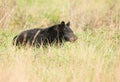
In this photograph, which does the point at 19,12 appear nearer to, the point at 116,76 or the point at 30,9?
the point at 30,9

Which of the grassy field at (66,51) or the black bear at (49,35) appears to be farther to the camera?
the black bear at (49,35)

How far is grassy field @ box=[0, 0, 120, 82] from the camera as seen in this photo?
764cm

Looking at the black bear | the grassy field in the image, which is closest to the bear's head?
the black bear

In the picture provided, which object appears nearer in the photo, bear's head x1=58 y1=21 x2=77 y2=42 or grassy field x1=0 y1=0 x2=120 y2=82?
grassy field x1=0 y1=0 x2=120 y2=82

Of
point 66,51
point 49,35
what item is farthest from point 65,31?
point 66,51

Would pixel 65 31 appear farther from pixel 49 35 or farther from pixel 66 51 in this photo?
pixel 66 51

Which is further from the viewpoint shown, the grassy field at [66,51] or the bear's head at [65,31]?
the bear's head at [65,31]

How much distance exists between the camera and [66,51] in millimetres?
9570

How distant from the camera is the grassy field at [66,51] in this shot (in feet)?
25.1

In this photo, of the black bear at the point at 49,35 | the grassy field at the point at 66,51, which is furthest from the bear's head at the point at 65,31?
the grassy field at the point at 66,51

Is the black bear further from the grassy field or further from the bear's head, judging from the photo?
the grassy field

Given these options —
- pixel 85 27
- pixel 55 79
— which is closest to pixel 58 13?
pixel 85 27

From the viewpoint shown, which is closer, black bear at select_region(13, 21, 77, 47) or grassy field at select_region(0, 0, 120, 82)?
grassy field at select_region(0, 0, 120, 82)

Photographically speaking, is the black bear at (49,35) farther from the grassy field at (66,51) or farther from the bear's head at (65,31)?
the grassy field at (66,51)
